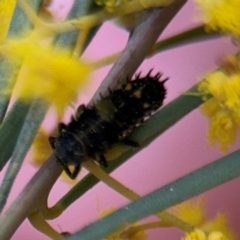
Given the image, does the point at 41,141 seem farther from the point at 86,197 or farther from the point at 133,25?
the point at 86,197

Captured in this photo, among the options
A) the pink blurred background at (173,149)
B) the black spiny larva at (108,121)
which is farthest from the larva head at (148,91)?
the pink blurred background at (173,149)

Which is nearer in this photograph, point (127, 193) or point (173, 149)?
point (127, 193)

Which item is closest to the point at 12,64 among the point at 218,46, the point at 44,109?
the point at 44,109

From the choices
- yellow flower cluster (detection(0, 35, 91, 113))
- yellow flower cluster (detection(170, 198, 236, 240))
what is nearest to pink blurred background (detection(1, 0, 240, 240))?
yellow flower cluster (detection(170, 198, 236, 240))

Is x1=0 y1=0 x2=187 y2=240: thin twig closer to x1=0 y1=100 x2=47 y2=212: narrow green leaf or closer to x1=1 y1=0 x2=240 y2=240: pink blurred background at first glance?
x1=0 y1=100 x2=47 y2=212: narrow green leaf

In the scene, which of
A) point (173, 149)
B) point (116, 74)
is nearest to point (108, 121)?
point (116, 74)

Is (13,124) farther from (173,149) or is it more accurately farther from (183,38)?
(173,149)
